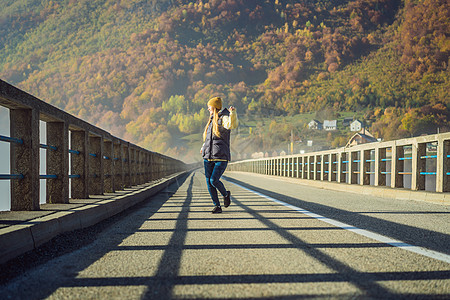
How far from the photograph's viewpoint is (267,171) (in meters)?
42.1

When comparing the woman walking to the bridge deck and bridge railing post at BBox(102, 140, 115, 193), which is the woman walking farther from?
bridge railing post at BBox(102, 140, 115, 193)

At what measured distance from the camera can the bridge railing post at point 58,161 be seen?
608 cm

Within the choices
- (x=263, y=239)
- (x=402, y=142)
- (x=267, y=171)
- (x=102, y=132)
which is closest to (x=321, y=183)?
(x=402, y=142)

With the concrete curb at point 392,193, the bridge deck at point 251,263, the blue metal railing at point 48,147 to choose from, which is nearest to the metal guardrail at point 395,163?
the concrete curb at point 392,193

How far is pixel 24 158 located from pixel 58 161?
1.06 meters

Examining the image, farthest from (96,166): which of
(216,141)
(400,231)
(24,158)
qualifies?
(400,231)

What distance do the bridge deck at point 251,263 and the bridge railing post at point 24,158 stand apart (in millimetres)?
1120

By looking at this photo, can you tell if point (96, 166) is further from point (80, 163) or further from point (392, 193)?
point (392, 193)

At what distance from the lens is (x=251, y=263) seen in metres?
3.32

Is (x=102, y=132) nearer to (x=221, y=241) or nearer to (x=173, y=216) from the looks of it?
(x=173, y=216)

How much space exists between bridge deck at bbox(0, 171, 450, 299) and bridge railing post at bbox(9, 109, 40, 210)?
3.67 feet

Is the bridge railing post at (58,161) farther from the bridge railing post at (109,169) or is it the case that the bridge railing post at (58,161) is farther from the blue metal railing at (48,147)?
the bridge railing post at (109,169)

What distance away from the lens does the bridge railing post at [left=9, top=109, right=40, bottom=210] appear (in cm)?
501

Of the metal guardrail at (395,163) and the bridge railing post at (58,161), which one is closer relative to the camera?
the bridge railing post at (58,161)
